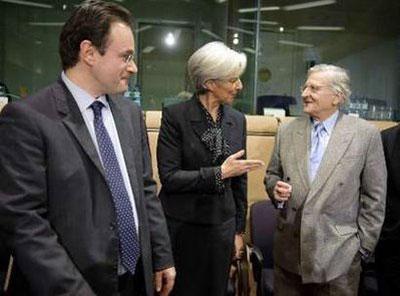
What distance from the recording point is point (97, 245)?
1300 millimetres

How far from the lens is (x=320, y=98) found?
2156 mm

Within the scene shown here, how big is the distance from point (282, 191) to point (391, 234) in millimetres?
594

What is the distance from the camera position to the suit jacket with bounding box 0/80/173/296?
3.91ft

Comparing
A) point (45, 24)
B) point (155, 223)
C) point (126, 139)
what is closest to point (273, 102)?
point (45, 24)

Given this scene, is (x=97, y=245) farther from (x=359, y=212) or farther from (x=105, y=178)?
(x=359, y=212)

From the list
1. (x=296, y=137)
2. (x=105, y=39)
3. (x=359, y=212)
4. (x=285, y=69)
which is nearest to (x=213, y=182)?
(x=296, y=137)

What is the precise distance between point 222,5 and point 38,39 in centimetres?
185

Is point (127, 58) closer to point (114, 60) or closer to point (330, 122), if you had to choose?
point (114, 60)

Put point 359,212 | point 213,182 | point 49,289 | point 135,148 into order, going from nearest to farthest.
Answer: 1. point 49,289
2. point 135,148
3. point 213,182
4. point 359,212

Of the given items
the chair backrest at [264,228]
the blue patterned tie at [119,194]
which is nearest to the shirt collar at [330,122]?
the chair backrest at [264,228]

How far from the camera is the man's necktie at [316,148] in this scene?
2.12 metres

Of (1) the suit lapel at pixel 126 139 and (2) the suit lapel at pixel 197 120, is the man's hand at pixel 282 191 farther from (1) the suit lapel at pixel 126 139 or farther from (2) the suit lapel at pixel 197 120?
(1) the suit lapel at pixel 126 139

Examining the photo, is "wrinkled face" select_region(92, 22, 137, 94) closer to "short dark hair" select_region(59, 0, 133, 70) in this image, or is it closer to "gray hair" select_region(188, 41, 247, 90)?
"short dark hair" select_region(59, 0, 133, 70)

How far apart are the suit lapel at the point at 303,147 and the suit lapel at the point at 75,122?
109 centimetres
